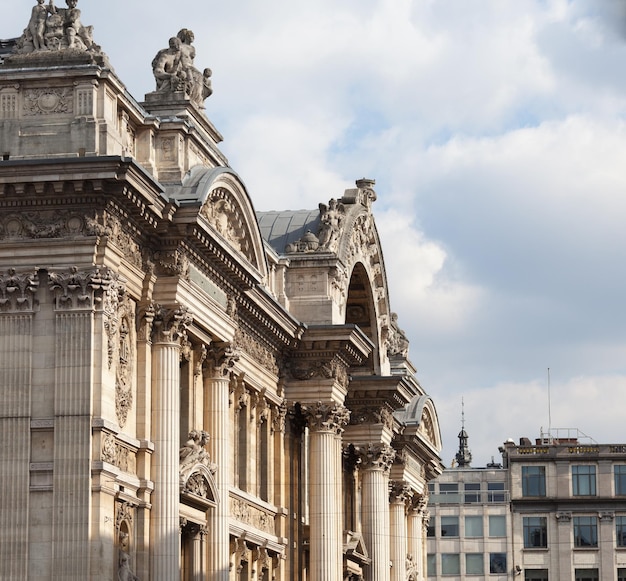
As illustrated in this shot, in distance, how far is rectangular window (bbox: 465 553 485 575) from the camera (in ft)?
501

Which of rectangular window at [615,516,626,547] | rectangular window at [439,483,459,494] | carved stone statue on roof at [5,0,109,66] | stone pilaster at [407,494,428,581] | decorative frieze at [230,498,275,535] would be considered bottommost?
decorative frieze at [230,498,275,535]

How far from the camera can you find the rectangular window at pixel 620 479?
5699 inches

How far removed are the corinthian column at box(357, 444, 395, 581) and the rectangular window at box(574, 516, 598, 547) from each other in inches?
2995

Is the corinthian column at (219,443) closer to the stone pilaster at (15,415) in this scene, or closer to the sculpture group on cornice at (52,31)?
the stone pilaster at (15,415)

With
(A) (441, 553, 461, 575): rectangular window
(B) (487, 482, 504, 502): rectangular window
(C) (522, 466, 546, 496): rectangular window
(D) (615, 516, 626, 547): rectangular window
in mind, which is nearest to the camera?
(D) (615, 516, 626, 547): rectangular window

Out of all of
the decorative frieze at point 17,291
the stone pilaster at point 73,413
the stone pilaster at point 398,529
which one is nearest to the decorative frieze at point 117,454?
the stone pilaster at point 73,413

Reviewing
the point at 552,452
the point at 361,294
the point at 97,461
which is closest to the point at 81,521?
the point at 97,461

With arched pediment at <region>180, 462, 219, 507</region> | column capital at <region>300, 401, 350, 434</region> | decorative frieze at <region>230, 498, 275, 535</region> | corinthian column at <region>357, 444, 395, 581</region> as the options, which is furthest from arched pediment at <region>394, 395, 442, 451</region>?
arched pediment at <region>180, 462, 219, 507</region>

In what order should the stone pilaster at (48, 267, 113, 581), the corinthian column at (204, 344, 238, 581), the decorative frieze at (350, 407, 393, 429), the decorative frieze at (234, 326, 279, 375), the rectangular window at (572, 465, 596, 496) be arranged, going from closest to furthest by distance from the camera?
the stone pilaster at (48, 267, 113, 581)
the corinthian column at (204, 344, 238, 581)
the decorative frieze at (234, 326, 279, 375)
the decorative frieze at (350, 407, 393, 429)
the rectangular window at (572, 465, 596, 496)

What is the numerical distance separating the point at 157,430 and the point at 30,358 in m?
4.81

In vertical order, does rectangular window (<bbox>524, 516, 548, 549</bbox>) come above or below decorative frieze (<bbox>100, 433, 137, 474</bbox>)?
above

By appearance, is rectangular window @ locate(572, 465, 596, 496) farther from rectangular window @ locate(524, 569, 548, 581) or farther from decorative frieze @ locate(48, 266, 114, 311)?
decorative frieze @ locate(48, 266, 114, 311)

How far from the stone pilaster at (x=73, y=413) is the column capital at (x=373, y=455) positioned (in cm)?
2939

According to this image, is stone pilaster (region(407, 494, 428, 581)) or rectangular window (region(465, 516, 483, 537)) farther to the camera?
rectangular window (region(465, 516, 483, 537))
